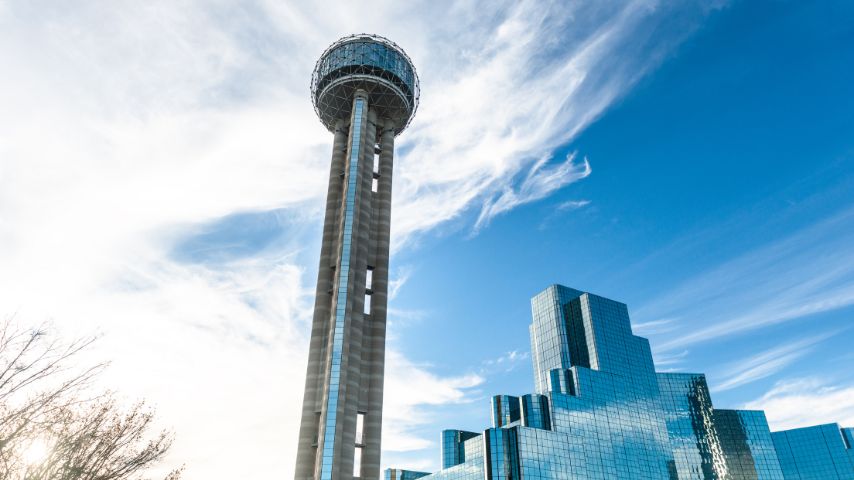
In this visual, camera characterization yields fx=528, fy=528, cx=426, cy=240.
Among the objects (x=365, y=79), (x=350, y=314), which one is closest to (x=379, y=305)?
(x=350, y=314)

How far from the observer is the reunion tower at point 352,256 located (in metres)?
80.3

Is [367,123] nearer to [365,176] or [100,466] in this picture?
[365,176]

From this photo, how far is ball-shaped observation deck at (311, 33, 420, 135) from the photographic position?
110375 mm

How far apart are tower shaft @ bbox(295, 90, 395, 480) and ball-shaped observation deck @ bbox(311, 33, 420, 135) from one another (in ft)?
12.0

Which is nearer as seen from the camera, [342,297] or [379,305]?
[342,297]

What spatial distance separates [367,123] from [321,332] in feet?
146

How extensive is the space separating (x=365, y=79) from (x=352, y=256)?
40.2 m

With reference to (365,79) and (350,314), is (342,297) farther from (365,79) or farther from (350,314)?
(365,79)

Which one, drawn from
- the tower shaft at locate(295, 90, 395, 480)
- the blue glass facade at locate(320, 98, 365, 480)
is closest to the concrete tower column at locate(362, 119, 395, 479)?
the tower shaft at locate(295, 90, 395, 480)

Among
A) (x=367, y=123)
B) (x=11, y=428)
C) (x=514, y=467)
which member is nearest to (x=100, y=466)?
(x=11, y=428)

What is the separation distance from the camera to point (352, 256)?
Result: 91562mm

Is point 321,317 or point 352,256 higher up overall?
point 352,256

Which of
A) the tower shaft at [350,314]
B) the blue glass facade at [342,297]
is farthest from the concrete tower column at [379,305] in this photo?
the blue glass facade at [342,297]

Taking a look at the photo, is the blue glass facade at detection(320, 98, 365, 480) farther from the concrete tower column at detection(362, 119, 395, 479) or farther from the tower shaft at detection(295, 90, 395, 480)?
the concrete tower column at detection(362, 119, 395, 479)
